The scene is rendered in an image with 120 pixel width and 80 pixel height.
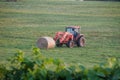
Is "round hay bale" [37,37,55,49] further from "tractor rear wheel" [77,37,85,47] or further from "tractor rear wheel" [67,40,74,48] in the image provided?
"tractor rear wheel" [77,37,85,47]

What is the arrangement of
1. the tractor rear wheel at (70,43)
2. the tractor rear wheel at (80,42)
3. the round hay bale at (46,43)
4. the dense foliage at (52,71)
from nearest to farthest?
the dense foliage at (52,71)
the round hay bale at (46,43)
the tractor rear wheel at (70,43)
the tractor rear wheel at (80,42)

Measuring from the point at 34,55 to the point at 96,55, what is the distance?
8.69m

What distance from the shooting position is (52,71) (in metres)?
2.75

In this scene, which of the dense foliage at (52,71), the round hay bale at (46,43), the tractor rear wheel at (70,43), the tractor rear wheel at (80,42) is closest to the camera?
the dense foliage at (52,71)

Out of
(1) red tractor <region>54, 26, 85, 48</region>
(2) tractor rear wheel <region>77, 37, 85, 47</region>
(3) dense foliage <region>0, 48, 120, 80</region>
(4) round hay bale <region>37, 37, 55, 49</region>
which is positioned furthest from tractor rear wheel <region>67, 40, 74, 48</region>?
(3) dense foliage <region>0, 48, 120, 80</region>

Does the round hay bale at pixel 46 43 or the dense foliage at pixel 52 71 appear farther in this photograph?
the round hay bale at pixel 46 43

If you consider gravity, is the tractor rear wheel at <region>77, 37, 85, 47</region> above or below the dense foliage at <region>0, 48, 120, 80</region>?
below

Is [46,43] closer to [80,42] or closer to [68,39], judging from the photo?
[68,39]

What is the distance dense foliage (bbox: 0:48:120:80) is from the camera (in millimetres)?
2559

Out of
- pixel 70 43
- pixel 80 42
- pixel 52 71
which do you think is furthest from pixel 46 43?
pixel 52 71

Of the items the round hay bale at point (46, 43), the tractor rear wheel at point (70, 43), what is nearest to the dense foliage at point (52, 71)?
the round hay bale at point (46, 43)

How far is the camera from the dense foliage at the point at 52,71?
256cm

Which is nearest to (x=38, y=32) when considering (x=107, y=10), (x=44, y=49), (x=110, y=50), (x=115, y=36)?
(x=115, y=36)

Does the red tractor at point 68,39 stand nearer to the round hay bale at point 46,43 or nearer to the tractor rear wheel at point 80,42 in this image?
the tractor rear wheel at point 80,42
